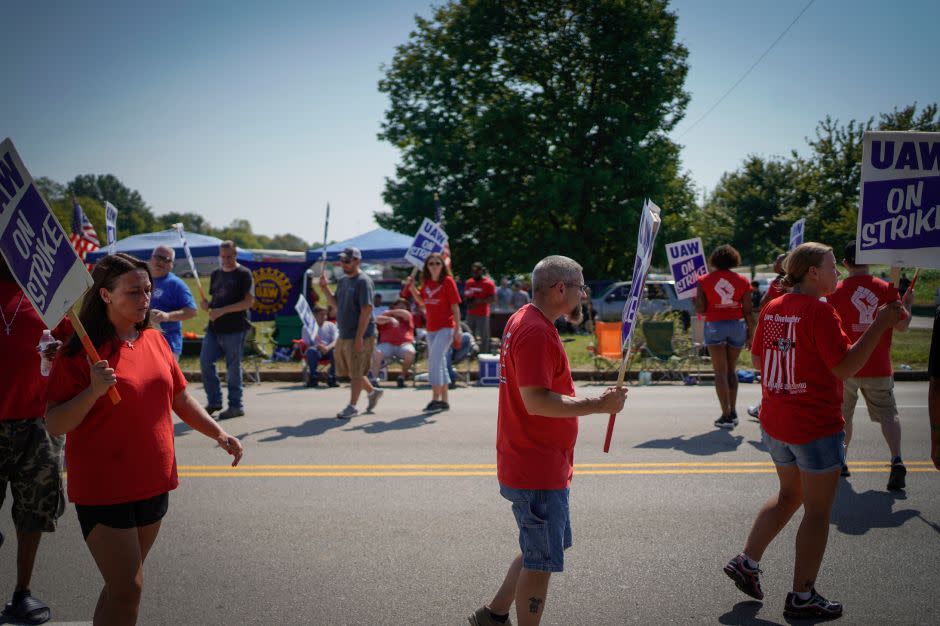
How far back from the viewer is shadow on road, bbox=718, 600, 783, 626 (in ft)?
11.8

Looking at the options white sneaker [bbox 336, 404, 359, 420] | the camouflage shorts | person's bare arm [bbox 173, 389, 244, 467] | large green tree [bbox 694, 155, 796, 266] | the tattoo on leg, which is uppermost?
large green tree [bbox 694, 155, 796, 266]

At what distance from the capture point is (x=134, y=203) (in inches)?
5315

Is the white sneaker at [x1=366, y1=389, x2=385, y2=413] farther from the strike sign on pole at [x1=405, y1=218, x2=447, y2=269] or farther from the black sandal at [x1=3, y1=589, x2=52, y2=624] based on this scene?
the black sandal at [x1=3, y1=589, x2=52, y2=624]

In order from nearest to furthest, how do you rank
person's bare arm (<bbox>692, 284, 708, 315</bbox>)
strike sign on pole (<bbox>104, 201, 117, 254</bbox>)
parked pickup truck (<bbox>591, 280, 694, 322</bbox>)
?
1. person's bare arm (<bbox>692, 284, 708, 315</bbox>)
2. strike sign on pole (<bbox>104, 201, 117, 254</bbox>)
3. parked pickup truck (<bbox>591, 280, 694, 322</bbox>)

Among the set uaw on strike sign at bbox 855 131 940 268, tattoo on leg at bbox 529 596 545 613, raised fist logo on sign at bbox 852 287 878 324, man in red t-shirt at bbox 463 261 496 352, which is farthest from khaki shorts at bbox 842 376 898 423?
man in red t-shirt at bbox 463 261 496 352

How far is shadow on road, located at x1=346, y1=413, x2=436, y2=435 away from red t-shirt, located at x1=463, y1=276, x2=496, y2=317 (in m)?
6.52

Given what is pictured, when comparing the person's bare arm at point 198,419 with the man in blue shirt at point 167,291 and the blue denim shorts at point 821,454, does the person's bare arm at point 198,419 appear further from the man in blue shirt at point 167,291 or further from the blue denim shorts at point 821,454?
the man in blue shirt at point 167,291

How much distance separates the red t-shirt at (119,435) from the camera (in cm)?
270

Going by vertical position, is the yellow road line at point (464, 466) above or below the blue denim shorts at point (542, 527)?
below

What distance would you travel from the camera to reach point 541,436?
2977 mm

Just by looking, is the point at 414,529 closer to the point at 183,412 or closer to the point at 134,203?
the point at 183,412

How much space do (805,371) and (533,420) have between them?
154cm

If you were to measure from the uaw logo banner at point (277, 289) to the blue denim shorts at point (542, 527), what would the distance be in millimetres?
17418

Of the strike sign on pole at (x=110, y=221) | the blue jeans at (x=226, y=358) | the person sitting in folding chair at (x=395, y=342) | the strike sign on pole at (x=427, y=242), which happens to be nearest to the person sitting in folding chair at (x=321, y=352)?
the person sitting in folding chair at (x=395, y=342)
